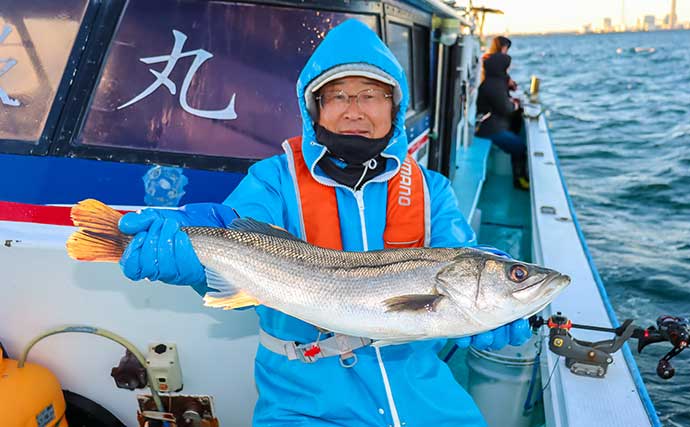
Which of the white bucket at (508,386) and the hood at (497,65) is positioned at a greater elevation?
the hood at (497,65)

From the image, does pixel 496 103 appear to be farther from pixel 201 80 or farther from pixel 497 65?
pixel 201 80

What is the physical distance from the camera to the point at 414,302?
2.19 m

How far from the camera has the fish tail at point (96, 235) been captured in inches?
85.5

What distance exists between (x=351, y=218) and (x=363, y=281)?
0.62 m

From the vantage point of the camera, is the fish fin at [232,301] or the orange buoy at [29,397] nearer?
the fish fin at [232,301]

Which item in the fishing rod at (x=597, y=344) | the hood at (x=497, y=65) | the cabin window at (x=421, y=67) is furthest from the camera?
the hood at (x=497, y=65)

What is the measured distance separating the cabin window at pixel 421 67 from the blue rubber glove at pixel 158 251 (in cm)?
413

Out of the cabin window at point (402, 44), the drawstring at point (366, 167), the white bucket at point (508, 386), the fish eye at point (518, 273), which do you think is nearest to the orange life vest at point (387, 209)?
the drawstring at point (366, 167)

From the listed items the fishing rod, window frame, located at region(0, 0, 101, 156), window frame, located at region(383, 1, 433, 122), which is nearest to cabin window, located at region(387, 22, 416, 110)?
window frame, located at region(383, 1, 433, 122)

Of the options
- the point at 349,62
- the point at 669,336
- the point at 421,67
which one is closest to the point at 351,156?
the point at 349,62

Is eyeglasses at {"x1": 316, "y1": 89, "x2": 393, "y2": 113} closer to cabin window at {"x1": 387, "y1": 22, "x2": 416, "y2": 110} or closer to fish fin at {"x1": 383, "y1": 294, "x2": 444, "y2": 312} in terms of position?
fish fin at {"x1": 383, "y1": 294, "x2": 444, "y2": 312}

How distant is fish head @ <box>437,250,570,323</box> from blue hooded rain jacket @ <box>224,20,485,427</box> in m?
0.61

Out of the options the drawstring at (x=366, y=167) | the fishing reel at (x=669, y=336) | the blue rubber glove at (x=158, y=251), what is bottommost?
the fishing reel at (x=669, y=336)

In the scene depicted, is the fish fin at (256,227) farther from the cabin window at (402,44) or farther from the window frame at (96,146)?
the cabin window at (402,44)
